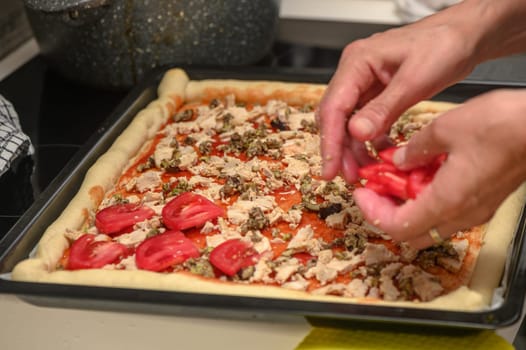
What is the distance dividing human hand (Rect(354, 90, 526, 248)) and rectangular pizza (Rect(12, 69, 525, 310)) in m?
0.18

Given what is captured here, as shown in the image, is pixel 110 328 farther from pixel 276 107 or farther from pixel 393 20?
pixel 393 20

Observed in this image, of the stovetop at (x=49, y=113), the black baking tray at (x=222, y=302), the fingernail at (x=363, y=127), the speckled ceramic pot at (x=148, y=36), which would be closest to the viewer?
the black baking tray at (x=222, y=302)

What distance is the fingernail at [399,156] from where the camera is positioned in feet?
4.25

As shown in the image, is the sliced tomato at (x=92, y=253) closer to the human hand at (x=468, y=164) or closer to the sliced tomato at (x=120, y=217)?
the sliced tomato at (x=120, y=217)

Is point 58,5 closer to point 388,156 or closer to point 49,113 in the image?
point 49,113

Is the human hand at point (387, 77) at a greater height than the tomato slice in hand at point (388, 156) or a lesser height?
greater

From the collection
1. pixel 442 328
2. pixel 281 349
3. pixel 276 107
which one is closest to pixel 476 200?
pixel 442 328

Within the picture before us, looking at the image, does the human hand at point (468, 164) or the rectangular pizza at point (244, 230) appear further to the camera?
the rectangular pizza at point (244, 230)

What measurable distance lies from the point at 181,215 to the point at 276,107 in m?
0.60

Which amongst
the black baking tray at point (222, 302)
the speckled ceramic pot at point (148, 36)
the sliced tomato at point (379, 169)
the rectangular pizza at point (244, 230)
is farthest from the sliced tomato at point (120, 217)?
the speckled ceramic pot at point (148, 36)

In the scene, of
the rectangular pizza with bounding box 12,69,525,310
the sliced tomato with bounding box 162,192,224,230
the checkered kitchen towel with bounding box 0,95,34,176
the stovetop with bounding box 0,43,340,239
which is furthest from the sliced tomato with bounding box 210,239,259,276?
the checkered kitchen towel with bounding box 0,95,34,176

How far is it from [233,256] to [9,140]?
816 millimetres

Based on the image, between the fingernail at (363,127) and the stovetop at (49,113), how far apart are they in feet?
2.91

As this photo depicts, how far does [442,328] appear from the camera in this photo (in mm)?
1265
